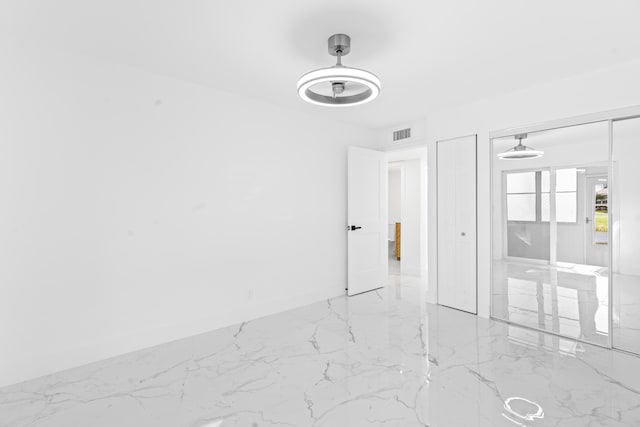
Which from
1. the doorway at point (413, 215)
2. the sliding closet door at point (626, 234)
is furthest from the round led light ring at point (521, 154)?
the doorway at point (413, 215)

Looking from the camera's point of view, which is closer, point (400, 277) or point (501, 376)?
point (501, 376)

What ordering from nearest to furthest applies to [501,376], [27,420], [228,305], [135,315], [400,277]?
[27,420]
[501,376]
[135,315]
[228,305]
[400,277]

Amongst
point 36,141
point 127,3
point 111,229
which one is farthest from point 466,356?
point 36,141

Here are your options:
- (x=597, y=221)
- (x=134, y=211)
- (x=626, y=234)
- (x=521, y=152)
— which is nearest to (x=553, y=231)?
(x=597, y=221)

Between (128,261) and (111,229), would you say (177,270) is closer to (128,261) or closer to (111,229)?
(128,261)

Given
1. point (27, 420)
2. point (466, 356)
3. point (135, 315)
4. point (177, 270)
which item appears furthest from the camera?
point (177, 270)

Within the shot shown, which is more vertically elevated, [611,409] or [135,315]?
[135,315]

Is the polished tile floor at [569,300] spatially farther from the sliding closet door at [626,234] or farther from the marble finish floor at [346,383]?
the marble finish floor at [346,383]

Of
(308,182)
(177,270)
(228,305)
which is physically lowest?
(228,305)

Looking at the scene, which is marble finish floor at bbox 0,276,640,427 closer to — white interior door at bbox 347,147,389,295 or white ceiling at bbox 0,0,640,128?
white interior door at bbox 347,147,389,295

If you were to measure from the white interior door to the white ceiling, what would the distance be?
164 centimetres

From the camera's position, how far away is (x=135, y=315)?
9.73 ft

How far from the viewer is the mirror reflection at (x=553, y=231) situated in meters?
3.12

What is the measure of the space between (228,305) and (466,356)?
7.96ft
